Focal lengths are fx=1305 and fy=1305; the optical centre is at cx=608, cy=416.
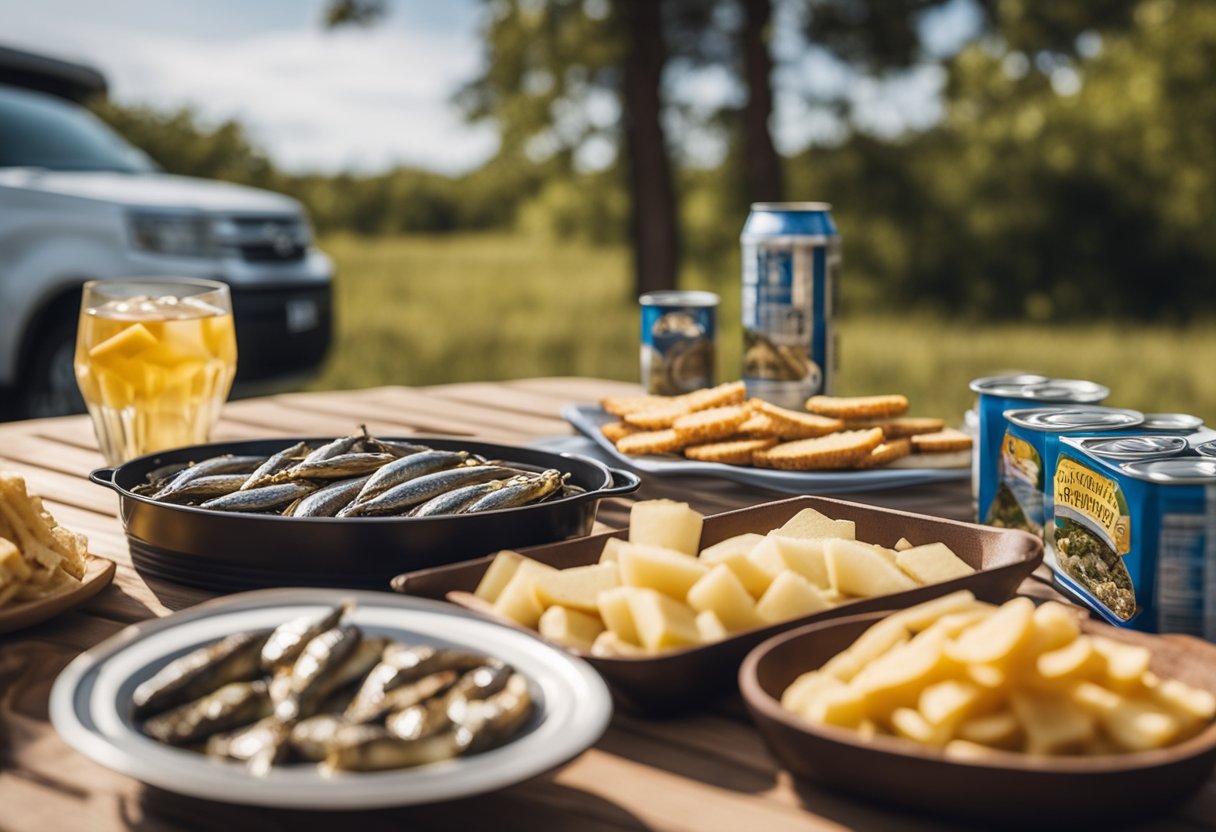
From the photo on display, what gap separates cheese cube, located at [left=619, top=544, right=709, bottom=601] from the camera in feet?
2.93

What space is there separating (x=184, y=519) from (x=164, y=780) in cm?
49

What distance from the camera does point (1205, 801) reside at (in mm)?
784

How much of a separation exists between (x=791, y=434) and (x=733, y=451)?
0.31ft

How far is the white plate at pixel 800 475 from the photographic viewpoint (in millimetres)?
1572

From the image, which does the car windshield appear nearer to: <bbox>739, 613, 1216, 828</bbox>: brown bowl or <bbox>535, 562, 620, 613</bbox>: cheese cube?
<bbox>535, 562, 620, 613</bbox>: cheese cube

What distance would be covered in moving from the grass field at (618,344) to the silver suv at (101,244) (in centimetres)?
173

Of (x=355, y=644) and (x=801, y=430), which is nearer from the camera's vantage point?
(x=355, y=644)

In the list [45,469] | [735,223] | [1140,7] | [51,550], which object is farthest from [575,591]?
[735,223]

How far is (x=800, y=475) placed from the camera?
157cm

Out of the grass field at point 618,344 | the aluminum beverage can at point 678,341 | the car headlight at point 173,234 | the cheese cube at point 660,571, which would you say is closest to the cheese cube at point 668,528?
the cheese cube at point 660,571

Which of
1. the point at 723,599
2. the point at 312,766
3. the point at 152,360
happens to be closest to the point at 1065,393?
the point at 723,599

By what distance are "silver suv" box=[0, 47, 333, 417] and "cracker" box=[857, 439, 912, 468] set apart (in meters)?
3.37

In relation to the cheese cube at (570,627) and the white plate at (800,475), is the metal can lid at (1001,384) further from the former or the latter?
the cheese cube at (570,627)

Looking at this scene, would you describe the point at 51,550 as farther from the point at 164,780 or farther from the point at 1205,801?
the point at 1205,801
